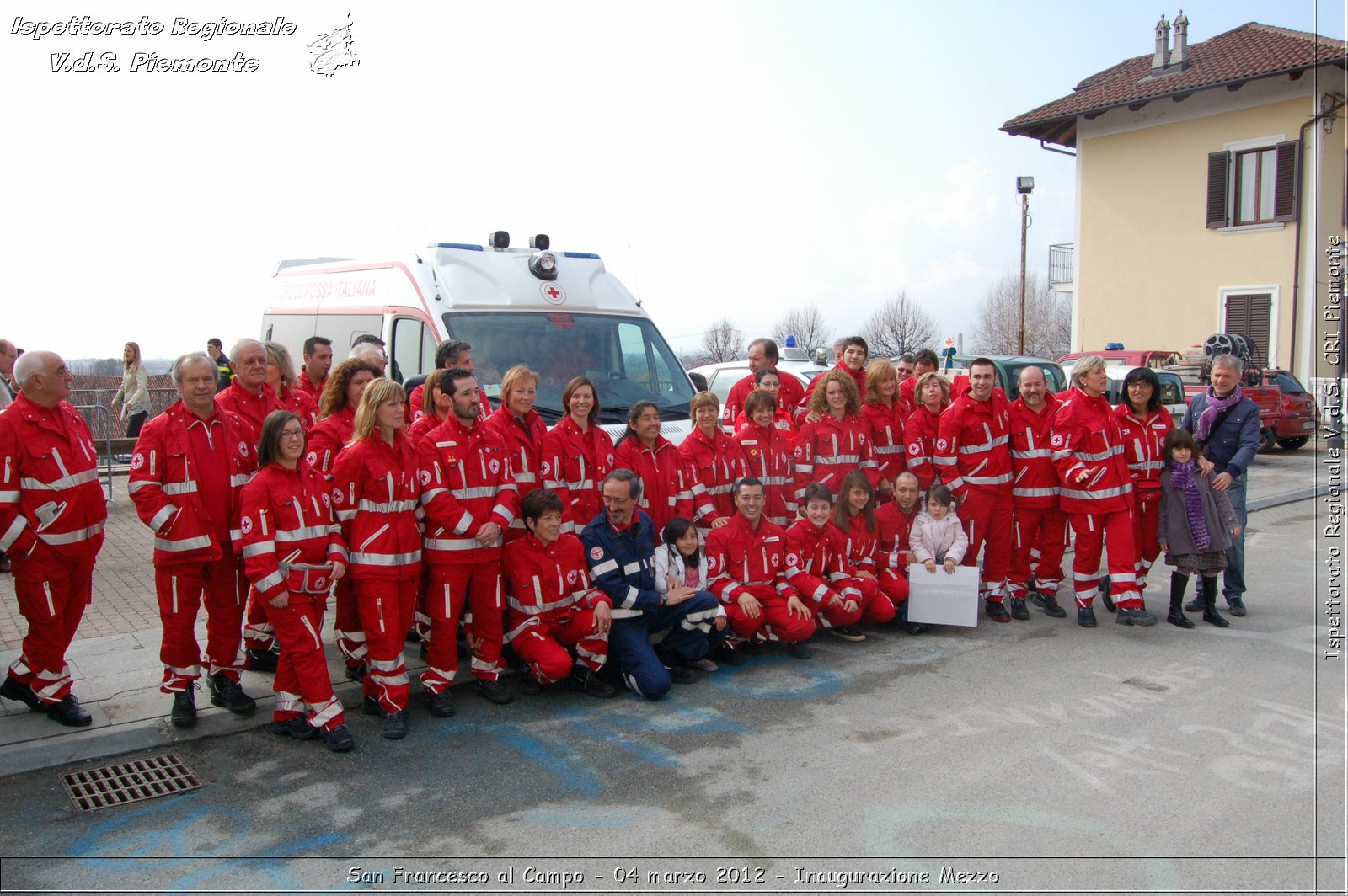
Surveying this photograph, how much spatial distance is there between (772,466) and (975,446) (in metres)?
1.61

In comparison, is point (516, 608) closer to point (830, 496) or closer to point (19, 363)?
point (830, 496)

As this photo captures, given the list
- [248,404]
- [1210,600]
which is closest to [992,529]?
[1210,600]

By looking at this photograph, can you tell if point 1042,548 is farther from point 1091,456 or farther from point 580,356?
point 580,356

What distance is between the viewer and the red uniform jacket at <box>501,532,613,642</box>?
583 centimetres


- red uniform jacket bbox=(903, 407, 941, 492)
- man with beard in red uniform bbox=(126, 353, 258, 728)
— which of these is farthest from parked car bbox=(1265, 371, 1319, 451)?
man with beard in red uniform bbox=(126, 353, 258, 728)

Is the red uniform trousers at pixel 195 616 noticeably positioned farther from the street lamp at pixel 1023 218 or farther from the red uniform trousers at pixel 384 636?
the street lamp at pixel 1023 218

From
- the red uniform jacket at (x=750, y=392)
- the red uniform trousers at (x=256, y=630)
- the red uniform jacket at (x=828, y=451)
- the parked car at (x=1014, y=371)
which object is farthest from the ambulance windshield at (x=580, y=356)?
the parked car at (x=1014, y=371)

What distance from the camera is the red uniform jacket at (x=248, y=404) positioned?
239 inches

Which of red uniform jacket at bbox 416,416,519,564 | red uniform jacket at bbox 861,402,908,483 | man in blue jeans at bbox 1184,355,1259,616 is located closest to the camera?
red uniform jacket at bbox 416,416,519,564

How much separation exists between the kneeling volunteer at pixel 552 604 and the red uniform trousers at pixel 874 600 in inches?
78.3

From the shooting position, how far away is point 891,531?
24.7 ft

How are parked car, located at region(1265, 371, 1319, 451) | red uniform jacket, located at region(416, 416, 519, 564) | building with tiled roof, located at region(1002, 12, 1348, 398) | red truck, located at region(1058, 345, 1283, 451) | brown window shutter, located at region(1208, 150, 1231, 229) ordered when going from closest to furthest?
red uniform jacket, located at region(416, 416, 519, 564) < red truck, located at region(1058, 345, 1283, 451) < parked car, located at region(1265, 371, 1319, 451) < building with tiled roof, located at region(1002, 12, 1348, 398) < brown window shutter, located at region(1208, 150, 1231, 229)

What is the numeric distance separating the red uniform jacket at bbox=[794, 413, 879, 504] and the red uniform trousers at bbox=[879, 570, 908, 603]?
803 mm

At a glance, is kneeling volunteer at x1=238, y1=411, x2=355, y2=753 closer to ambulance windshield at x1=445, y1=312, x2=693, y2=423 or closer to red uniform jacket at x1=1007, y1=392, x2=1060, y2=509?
ambulance windshield at x1=445, y1=312, x2=693, y2=423
